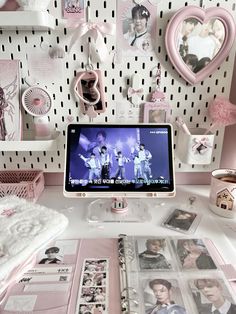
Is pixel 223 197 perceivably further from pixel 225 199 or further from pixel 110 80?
pixel 110 80

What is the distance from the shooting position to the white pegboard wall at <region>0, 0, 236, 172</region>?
2.73 feet

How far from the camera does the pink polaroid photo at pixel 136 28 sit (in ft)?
2.70

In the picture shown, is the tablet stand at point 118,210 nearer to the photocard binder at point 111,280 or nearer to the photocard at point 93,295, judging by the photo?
the photocard binder at point 111,280

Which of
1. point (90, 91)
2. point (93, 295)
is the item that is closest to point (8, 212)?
point (93, 295)

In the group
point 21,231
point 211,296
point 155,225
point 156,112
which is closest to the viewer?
point 211,296

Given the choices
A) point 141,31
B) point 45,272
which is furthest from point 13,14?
point 45,272

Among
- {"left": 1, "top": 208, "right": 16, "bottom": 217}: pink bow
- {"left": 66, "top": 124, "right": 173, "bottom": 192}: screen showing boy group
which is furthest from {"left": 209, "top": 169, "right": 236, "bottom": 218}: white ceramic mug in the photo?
{"left": 1, "top": 208, "right": 16, "bottom": 217}: pink bow

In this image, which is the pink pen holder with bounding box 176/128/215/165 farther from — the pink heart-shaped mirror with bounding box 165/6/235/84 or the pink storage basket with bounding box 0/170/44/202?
the pink storage basket with bounding box 0/170/44/202

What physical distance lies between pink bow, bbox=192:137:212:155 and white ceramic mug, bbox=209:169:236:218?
0.30 feet

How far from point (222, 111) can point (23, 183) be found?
68 cm

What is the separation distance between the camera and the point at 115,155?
0.83m

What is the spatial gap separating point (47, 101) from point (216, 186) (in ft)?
1.95

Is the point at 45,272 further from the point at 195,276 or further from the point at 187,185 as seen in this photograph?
the point at 187,185

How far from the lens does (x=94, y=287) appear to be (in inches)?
22.3
